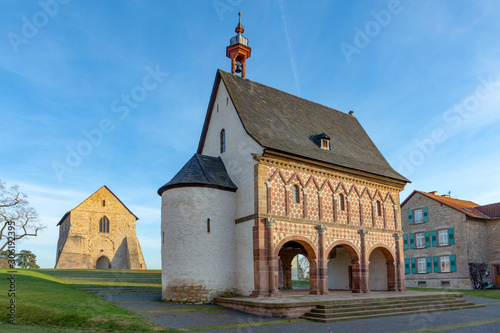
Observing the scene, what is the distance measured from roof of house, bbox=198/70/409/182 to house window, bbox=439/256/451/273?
15.1m

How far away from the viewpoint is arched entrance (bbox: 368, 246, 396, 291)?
26281 millimetres

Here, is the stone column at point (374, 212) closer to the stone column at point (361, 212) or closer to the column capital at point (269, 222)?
the stone column at point (361, 212)

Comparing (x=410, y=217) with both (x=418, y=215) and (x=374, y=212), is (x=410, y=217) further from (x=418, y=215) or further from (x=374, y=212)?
(x=374, y=212)

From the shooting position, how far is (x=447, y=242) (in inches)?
1540

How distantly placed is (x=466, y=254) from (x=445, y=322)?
2431 cm

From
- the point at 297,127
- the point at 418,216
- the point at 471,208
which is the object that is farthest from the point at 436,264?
the point at 297,127

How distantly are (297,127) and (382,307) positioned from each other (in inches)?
445

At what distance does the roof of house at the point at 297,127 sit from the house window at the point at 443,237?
14433 millimetres

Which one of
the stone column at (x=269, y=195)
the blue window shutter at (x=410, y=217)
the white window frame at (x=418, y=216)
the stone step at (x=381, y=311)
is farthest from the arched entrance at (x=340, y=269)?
the blue window shutter at (x=410, y=217)

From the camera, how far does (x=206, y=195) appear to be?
2145 centimetres

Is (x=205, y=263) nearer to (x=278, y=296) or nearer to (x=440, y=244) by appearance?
(x=278, y=296)

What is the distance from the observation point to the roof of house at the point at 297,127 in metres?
23.0

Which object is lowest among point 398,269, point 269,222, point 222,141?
point 398,269

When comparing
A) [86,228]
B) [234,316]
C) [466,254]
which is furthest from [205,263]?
[86,228]
